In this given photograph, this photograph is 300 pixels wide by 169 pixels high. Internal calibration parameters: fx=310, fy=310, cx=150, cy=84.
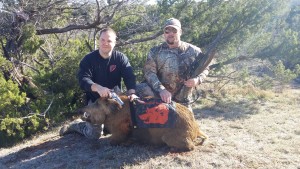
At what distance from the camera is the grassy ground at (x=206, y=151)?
4243mm

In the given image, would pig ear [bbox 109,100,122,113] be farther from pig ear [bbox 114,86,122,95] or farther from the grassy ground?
the grassy ground

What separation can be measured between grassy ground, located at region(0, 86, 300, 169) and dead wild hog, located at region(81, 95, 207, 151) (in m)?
0.14

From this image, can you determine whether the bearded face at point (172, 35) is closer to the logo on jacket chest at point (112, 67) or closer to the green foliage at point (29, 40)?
the logo on jacket chest at point (112, 67)

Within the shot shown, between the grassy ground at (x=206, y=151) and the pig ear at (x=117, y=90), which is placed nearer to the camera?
the grassy ground at (x=206, y=151)

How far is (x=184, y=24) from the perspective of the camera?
8.11 m

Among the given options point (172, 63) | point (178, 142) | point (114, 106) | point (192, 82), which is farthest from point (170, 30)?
point (178, 142)

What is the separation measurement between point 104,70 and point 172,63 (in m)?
1.14

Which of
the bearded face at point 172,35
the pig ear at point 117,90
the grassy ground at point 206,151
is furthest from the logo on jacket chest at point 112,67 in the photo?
the grassy ground at point 206,151

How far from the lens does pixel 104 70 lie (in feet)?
16.3

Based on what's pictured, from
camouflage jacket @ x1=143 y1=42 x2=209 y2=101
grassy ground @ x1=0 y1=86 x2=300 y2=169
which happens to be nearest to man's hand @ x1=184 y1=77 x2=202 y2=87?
camouflage jacket @ x1=143 y1=42 x2=209 y2=101

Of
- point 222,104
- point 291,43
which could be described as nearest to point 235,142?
point 222,104

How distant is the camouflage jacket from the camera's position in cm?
520

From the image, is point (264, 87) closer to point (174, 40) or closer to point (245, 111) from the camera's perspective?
point (245, 111)

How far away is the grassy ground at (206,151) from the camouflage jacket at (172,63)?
115cm
